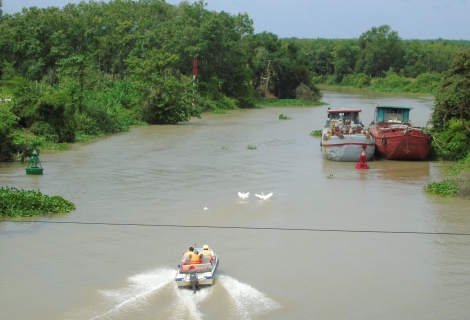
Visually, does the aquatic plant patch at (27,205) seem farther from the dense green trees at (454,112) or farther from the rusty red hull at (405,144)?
the dense green trees at (454,112)

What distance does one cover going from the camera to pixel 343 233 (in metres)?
15.6

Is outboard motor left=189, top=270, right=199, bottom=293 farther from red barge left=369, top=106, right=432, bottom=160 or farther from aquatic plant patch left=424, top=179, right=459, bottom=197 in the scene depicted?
red barge left=369, top=106, right=432, bottom=160

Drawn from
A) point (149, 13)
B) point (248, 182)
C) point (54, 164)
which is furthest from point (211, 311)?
point (149, 13)

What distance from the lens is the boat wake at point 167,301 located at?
10.8 m

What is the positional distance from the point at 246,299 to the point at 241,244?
3176 mm

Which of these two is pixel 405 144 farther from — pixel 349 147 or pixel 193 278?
pixel 193 278

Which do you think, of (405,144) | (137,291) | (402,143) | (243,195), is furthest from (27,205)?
(405,144)

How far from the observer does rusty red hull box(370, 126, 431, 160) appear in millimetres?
25516

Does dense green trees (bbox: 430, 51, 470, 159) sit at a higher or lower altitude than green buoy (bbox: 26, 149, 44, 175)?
higher

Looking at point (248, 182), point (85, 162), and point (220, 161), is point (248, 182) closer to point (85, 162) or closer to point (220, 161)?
point (220, 161)

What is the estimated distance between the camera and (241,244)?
48.0ft

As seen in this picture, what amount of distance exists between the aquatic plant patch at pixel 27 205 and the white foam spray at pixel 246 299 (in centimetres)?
656

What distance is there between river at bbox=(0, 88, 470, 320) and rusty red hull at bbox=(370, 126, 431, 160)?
1.27 feet

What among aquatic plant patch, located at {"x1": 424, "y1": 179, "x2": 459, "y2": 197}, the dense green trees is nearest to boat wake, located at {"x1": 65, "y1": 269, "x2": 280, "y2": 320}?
aquatic plant patch, located at {"x1": 424, "y1": 179, "x2": 459, "y2": 197}
